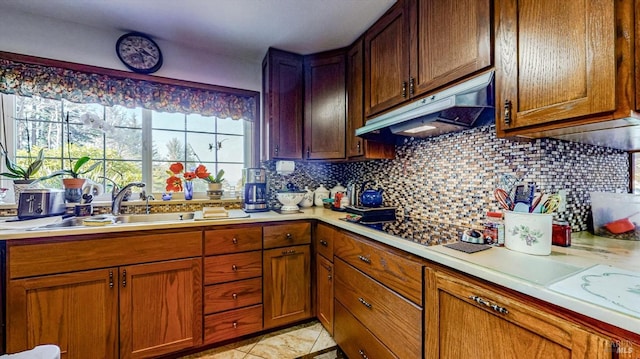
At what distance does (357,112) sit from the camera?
6.57ft

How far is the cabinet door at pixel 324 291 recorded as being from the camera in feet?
5.78

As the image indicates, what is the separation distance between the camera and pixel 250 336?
1851 millimetres

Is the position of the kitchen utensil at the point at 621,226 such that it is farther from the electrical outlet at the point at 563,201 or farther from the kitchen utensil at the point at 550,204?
the kitchen utensil at the point at 550,204

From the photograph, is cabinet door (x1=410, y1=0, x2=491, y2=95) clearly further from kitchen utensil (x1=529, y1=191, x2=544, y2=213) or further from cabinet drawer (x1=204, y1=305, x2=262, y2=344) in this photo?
cabinet drawer (x1=204, y1=305, x2=262, y2=344)

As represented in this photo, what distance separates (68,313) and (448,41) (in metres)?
2.48

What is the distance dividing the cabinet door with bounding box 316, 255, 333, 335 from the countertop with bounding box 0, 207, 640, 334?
627 millimetres

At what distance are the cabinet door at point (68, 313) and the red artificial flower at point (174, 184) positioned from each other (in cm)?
80

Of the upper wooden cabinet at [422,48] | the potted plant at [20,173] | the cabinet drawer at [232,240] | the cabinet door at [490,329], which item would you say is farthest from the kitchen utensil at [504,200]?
the potted plant at [20,173]

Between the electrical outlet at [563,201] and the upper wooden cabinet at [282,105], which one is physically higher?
the upper wooden cabinet at [282,105]

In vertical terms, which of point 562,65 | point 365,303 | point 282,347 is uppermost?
point 562,65

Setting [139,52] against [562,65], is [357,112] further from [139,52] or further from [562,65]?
[139,52]

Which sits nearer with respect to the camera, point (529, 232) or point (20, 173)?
point (529, 232)

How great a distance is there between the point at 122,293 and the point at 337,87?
82.3 inches

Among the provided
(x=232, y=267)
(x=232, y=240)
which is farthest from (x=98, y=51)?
(x=232, y=267)
